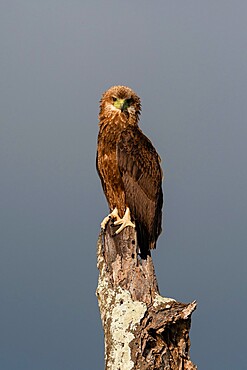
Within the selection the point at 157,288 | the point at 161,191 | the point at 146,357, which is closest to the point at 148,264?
the point at 157,288

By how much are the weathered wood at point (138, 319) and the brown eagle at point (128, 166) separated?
1.29 m

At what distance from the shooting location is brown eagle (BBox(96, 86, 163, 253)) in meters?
10.4

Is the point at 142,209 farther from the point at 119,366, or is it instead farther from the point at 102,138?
the point at 119,366

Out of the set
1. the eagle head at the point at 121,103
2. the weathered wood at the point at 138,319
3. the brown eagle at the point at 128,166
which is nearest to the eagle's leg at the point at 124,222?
the brown eagle at the point at 128,166

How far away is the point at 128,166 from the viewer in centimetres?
1048

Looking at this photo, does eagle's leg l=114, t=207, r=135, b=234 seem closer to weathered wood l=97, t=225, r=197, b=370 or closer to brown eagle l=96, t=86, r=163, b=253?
brown eagle l=96, t=86, r=163, b=253

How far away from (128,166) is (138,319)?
274 cm

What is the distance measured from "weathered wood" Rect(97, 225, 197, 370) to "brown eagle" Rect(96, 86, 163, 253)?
1287mm

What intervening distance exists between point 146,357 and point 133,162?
10.3ft

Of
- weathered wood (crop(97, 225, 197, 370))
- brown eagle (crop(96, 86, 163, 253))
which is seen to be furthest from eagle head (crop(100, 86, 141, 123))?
weathered wood (crop(97, 225, 197, 370))

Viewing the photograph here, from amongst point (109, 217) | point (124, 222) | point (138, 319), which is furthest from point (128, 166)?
point (138, 319)

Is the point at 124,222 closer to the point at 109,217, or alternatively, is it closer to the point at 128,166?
the point at 109,217

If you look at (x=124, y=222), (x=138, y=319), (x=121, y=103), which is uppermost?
(x=121, y=103)

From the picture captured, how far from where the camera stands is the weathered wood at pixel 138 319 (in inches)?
322
